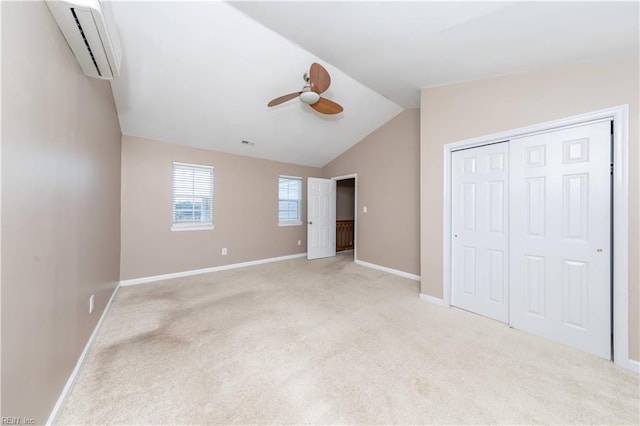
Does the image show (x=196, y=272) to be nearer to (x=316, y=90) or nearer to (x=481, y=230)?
(x=316, y=90)

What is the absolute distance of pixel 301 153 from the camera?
5121 millimetres

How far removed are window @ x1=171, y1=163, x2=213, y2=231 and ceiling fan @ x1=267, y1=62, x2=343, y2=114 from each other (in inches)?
92.1

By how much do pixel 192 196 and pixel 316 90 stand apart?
2976mm

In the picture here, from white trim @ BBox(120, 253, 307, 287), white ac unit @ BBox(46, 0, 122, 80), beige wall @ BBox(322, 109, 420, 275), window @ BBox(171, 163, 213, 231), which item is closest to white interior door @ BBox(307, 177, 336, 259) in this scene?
white trim @ BBox(120, 253, 307, 287)

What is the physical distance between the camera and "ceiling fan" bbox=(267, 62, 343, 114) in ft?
8.09

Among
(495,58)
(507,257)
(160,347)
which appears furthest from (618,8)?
(160,347)

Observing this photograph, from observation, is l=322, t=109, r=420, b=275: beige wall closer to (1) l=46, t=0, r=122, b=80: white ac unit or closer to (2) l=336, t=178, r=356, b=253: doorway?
(2) l=336, t=178, r=356, b=253: doorway

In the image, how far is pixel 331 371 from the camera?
173cm

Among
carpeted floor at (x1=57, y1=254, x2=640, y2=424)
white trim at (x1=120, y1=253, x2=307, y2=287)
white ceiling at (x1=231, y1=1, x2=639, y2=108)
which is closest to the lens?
carpeted floor at (x1=57, y1=254, x2=640, y2=424)

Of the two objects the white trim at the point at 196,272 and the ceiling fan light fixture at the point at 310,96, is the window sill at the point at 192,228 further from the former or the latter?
the ceiling fan light fixture at the point at 310,96

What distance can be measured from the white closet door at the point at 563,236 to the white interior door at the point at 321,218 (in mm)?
3735

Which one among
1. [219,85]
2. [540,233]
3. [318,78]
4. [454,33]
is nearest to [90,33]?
[219,85]

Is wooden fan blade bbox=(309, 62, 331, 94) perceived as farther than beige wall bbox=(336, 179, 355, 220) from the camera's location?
No

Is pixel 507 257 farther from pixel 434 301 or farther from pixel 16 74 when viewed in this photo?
pixel 16 74
